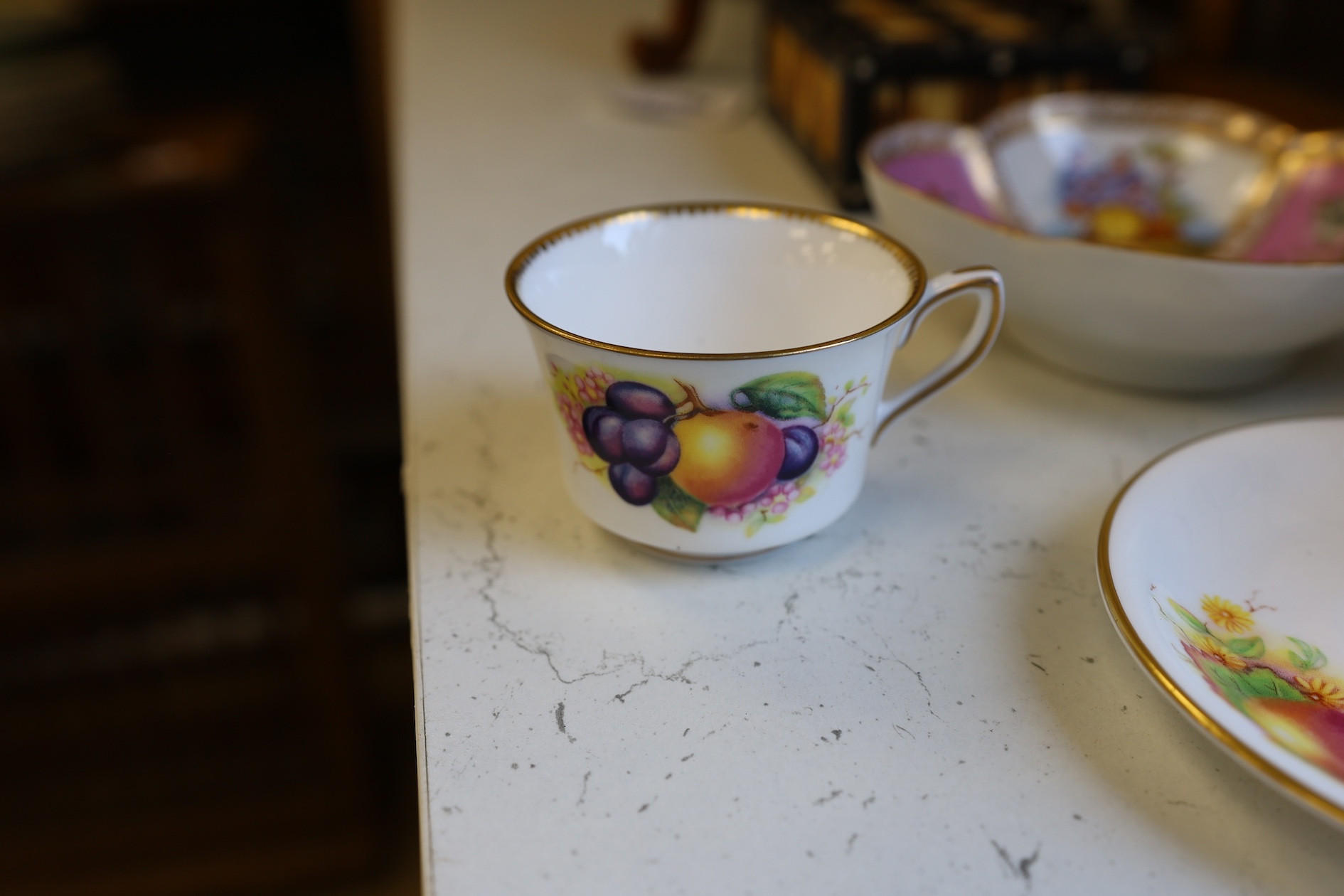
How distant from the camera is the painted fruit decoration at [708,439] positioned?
34 centimetres

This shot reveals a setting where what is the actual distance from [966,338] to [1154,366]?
0.44ft

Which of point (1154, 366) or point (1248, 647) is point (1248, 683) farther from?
point (1154, 366)

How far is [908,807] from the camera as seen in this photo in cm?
30

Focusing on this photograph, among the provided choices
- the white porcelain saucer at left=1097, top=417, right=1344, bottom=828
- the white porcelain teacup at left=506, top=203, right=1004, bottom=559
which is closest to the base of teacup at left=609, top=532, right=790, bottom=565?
the white porcelain teacup at left=506, top=203, right=1004, bottom=559

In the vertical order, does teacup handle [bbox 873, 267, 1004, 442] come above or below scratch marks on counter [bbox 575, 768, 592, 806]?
above

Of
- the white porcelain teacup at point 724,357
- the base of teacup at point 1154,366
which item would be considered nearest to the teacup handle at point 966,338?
the white porcelain teacup at point 724,357

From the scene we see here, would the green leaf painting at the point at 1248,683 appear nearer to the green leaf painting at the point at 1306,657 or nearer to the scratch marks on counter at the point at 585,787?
the green leaf painting at the point at 1306,657

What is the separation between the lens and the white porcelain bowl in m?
0.44

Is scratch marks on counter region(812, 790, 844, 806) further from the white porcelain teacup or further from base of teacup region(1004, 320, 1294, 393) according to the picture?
base of teacup region(1004, 320, 1294, 393)

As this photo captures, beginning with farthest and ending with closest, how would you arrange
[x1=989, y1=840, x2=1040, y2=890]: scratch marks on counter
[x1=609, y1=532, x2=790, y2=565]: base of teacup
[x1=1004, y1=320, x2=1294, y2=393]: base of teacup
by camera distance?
1. [x1=1004, y1=320, x2=1294, y2=393]: base of teacup
2. [x1=609, y1=532, x2=790, y2=565]: base of teacup
3. [x1=989, y1=840, x2=1040, y2=890]: scratch marks on counter

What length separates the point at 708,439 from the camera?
347 millimetres

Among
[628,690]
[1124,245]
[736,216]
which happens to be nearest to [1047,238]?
[1124,245]

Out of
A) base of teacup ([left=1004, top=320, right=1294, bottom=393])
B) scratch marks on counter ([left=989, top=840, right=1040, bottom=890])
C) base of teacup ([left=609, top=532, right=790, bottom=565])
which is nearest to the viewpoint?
scratch marks on counter ([left=989, top=840, right=1040, bottom=890])

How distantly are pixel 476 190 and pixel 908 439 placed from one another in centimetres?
44
